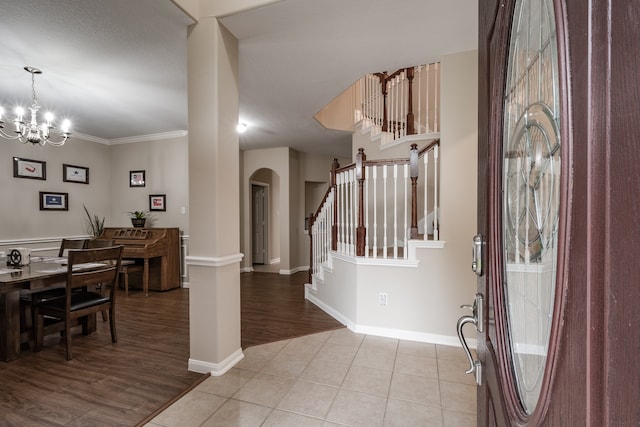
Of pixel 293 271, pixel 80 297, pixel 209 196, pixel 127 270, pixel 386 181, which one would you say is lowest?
pixel 293 271

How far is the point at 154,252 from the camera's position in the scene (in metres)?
4.44

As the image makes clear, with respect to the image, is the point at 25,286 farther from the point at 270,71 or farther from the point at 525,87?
the point at 525,87

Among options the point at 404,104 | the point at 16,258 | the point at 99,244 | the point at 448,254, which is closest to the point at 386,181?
the point at 448,254

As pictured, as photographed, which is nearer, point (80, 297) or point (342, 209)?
point (80, 297)

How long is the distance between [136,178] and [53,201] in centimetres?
120

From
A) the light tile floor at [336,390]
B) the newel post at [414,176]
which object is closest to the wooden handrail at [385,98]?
the newel post at [414,176]

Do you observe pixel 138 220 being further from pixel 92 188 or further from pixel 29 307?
pixel 29 307

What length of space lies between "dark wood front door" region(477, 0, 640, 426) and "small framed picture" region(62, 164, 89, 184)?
6.09m

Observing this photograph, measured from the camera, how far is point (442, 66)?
2.69 meters

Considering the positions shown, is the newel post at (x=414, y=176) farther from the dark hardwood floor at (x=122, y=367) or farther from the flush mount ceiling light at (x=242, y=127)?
the flush mount ceiling light at (x=242, y=127)

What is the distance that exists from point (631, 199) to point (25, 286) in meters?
3.32

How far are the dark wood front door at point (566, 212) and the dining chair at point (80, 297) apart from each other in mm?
2851

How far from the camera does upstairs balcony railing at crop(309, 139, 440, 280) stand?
272cm

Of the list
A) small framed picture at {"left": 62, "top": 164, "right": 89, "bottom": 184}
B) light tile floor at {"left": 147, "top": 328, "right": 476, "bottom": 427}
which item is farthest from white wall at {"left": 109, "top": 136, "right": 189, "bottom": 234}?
light tile floor at {"left": 147, "top": 328, "right": 476, "bottom": 427}
